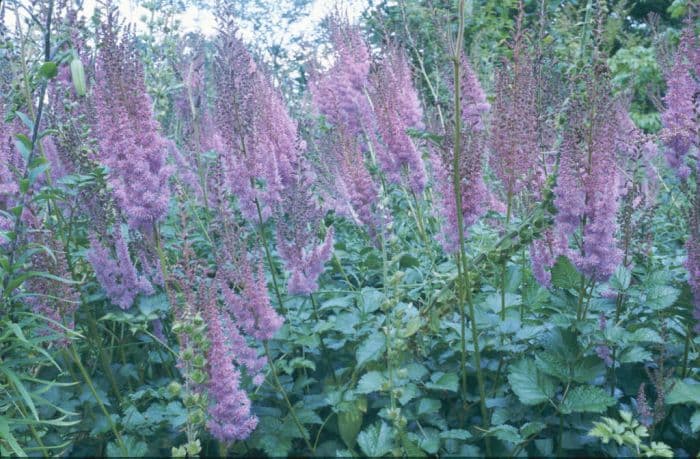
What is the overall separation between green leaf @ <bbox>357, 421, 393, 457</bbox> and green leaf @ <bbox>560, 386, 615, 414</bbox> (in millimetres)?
545

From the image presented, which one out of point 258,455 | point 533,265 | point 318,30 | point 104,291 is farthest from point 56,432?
point 318,30

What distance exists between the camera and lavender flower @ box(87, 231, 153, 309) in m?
2.39

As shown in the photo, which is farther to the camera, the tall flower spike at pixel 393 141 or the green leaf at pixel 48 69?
the tall flower spike at pixel 393 141

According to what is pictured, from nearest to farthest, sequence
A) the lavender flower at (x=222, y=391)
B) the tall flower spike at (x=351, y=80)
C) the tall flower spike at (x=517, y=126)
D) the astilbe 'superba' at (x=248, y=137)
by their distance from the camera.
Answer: the lavender flower at (x=222, y=391)
the tall flower spike at (x=517, y=126)
the astilbe 'superba' at (x=248, y=137)
the tall flower spike at (x=351, y=80)

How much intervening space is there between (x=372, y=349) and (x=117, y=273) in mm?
1091

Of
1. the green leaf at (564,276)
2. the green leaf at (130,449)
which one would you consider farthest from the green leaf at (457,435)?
the green leaf at (130,449)

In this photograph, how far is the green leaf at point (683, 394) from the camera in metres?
1.85

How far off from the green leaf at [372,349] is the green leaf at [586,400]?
0.60 metres

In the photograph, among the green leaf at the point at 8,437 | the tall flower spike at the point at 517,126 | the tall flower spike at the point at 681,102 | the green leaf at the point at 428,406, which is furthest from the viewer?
the tall flower spike at the point at 681,102

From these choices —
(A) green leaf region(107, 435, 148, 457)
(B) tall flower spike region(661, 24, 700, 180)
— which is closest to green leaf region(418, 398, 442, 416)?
(A) green leaf region(107, 435, 148, 457)

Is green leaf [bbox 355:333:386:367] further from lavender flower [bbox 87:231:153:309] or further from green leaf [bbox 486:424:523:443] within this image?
lavender flower [bbox 87:231:153:309]

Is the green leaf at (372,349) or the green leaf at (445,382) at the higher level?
the green leaf at (372,349)

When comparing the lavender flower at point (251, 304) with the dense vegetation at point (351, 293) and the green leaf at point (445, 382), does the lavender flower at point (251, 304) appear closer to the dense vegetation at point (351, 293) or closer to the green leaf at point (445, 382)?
the dense vegetation at point (351, 293)

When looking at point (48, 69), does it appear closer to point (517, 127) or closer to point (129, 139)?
point (129, 139)
